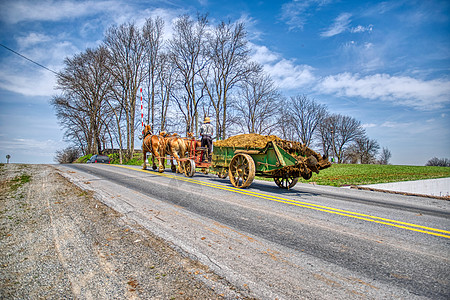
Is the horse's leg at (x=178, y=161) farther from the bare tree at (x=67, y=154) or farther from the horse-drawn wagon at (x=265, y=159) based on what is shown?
the bare tree at (x=67, y=154)

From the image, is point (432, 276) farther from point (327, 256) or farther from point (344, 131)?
point (344, 131)

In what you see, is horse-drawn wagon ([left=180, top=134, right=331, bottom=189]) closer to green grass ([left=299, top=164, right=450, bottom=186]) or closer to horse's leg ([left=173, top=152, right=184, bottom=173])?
horse's leg ([left=173, top=152, right=184, bottom=173])

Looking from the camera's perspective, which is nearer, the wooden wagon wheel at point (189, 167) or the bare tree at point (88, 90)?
the wooden wagon wheel at point (189, 167)

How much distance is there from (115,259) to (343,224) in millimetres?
3504

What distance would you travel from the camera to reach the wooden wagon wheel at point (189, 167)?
10.7 meters

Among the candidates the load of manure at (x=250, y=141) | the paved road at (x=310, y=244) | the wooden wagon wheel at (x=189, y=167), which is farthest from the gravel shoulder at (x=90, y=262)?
the wooden wagon wheel at (x=189, y=167)

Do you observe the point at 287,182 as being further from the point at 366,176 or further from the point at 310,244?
the point at 366,176

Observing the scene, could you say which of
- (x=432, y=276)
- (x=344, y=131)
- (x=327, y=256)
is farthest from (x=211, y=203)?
(x=344, y=131)

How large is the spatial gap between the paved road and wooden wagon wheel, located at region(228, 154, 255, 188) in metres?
1.82

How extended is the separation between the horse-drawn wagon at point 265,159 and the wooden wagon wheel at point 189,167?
1896 mm

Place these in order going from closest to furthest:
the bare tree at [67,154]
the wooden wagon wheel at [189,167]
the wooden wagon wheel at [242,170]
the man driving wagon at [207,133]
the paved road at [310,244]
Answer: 1. the paved road at [310,244]
2. the wooden wagon wheel at [242,170]
3. the wooden wagon wheel at [189,167]
4. the man driving wagon at [207,133]
5. the bare tree at [67,154]

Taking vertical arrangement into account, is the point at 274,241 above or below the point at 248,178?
below

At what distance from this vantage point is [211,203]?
5441 millimetres

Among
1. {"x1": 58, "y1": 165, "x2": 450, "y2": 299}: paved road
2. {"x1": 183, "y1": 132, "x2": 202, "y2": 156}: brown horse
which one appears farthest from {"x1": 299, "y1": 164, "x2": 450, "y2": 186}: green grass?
{"x1": 58, "y1": 165, "x2": 450, "y2": 299}: paved road
